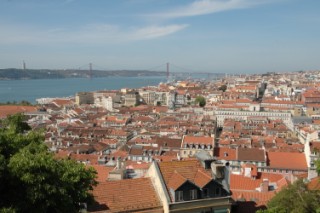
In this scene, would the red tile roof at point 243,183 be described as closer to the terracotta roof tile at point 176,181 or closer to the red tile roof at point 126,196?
the terracotta roof tile at point 176,181

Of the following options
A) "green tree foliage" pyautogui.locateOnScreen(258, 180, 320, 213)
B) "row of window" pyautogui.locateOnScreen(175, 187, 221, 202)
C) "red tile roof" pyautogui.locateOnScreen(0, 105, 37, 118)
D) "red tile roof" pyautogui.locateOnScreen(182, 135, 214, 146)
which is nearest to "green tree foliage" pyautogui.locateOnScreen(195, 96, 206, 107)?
"red tile roof" pyautogui.locateOnScreen(0, 105, 37, 118)

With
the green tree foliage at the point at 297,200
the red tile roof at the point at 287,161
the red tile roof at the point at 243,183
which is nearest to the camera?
the green tree foliage at the point at 297,200

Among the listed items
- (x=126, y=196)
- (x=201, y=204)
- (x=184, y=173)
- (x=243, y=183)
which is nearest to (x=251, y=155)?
(x=243, y=183)

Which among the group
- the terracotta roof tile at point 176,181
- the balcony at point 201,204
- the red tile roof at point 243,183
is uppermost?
the terracotta roof tile at point 176,181

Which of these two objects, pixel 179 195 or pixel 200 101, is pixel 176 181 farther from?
pixel 200 101

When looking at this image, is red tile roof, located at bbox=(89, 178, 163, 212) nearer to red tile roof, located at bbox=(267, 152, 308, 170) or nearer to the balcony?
the balcony

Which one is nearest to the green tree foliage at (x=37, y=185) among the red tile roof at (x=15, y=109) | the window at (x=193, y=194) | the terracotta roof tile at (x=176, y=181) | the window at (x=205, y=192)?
the terracotta roof tile at (x=176, y=181)

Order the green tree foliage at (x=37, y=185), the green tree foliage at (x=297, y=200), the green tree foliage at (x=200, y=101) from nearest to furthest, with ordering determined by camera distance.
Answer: the green tree foliage at (x=37, y=185) < the green tree foliage at (x=297, y=200) < the green tree foliage at (x=200, y=101)

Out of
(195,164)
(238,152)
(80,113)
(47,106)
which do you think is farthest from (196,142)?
(47,106)

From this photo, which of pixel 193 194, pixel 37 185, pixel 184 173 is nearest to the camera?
pixel 37 185

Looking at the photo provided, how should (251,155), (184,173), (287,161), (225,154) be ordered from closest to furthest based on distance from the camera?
(184,173)
(287,161)
(251,155)
(225,154)
